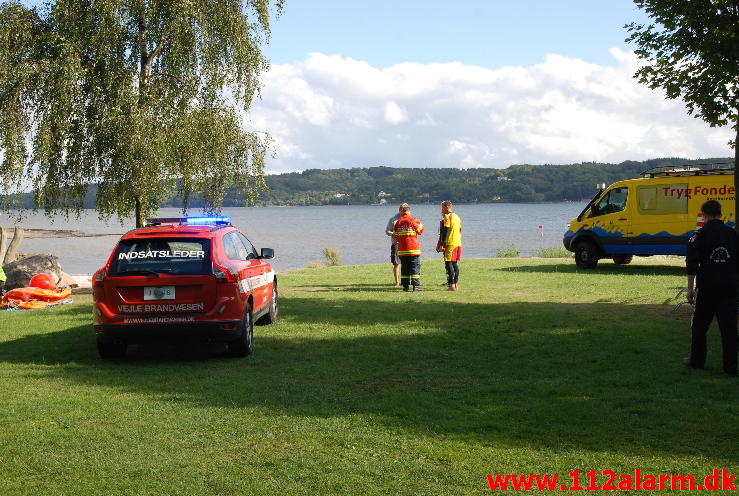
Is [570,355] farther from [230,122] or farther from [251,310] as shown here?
[230,122]

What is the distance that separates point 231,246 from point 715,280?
589 cm

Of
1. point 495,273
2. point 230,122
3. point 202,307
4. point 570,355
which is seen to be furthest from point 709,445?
point 495,273

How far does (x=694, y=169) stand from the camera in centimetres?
2273

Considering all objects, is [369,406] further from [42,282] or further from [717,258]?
[42,282]

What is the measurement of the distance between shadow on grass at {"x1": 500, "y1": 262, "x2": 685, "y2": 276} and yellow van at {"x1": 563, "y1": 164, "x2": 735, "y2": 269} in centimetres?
41

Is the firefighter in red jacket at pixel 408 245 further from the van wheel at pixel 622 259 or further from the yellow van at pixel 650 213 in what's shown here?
the van wheel at pixel 622 259

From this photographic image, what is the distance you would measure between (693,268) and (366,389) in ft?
12.0

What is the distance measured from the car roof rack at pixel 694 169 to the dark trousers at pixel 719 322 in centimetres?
1462

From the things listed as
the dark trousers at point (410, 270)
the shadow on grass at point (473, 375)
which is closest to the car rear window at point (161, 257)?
the shadow on grass at point (473, 375)

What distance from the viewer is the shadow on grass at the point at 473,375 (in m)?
6.69

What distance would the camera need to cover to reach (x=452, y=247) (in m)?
18.0

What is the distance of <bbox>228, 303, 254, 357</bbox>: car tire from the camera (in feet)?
33.7

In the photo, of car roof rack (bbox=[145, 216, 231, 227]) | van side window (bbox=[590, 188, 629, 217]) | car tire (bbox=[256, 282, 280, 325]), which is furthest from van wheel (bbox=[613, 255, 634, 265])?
car roof rack (bbox=[145, 216, 231, 227])

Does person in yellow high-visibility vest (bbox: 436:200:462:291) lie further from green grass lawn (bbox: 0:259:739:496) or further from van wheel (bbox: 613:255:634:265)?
van wheel (bbox: 613:255:634:265)
